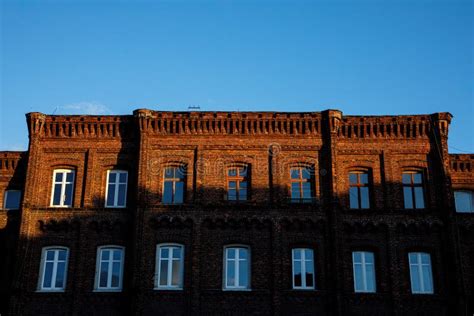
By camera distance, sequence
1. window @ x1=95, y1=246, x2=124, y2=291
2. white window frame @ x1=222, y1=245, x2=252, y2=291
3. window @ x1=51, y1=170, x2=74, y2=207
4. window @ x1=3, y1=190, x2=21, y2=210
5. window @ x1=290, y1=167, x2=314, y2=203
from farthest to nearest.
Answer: window @ x1=3, y1=190, x2=21, y2=210 < window @ x1=51, y1=170, x2=74, y2=207 < window @ x1=290, y1=167, x2=314, y2=203 < window @ x1=95, y1=246, x2=124, y2=291 < white window frame @ x1=222, y1=245, x2=252, y2=291

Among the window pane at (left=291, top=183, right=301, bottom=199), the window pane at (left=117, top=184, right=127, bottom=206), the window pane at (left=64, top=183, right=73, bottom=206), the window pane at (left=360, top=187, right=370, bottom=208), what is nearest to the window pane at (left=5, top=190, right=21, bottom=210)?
the window pane at (left=64, top=183, right=73, bottom=206)

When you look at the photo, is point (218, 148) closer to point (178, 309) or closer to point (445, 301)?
point (178, 309)

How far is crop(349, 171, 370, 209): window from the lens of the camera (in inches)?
1204

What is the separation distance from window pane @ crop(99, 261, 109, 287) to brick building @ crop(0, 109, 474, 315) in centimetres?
6

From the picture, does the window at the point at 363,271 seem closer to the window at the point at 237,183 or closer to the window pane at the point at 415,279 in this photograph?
the window pane at the point at 415,279

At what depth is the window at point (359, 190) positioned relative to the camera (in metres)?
30.6

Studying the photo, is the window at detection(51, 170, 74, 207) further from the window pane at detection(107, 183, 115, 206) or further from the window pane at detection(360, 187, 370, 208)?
the window pane at detection(360, 187, 370, 208)

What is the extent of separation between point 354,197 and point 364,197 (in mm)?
477

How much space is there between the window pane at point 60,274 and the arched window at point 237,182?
8.15 meters

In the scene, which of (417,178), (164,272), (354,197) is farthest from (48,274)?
(417,178)

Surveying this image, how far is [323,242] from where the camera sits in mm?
29328

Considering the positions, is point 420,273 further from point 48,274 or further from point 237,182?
point 48,274

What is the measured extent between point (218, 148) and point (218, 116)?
156 cm

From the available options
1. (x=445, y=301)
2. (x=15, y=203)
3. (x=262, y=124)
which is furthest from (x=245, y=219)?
(x=15, y=203)
